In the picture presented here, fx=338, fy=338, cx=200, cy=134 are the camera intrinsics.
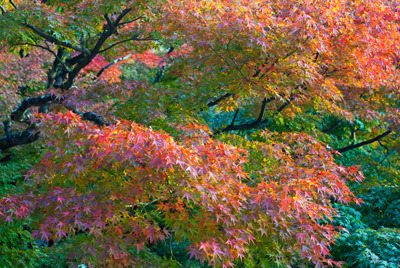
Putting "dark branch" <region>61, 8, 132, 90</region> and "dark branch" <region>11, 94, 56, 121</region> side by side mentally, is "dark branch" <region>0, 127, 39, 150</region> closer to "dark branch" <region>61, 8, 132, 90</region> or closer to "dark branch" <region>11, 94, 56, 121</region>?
"dark branch" <region>11, 94, 56, 121</region>

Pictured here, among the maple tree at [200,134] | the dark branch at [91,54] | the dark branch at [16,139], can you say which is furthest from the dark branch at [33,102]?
the dark branch at [91,54]

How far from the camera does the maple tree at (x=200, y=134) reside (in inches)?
131

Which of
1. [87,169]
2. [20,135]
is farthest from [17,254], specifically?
[87,169]

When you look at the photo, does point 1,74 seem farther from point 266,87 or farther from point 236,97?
point 266,87

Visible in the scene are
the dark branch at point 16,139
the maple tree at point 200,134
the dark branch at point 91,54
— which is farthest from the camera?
the dark branch at point 91,54

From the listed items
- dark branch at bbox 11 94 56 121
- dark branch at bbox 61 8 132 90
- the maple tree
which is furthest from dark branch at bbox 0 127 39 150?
dark branch at bbox 61 8 132 90

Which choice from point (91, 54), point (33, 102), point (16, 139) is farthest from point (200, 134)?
point (16, 139)

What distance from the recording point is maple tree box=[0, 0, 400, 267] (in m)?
3.34

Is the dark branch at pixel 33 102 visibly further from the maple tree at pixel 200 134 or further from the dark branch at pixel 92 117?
the dark branch at pixel 92 117

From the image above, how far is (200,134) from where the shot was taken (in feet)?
14.8

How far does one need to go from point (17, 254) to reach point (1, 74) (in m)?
5.37

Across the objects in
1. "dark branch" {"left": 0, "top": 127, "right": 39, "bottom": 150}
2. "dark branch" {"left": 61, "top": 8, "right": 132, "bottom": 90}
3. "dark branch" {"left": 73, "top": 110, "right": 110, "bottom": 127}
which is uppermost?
"dark branch" {"left": 61, "top": 8, "right": 132, "bottom": 90}

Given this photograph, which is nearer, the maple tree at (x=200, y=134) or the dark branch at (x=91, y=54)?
the maple tree at (x=200, y=134)

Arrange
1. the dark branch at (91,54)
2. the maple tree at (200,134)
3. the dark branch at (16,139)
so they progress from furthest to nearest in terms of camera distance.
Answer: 1. the dark branch at (91,54)
2. the dark branch at (16,139)
3. the maple tree at (200,134)
